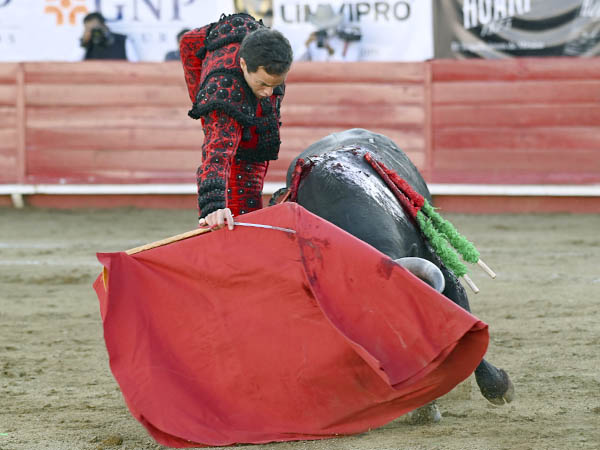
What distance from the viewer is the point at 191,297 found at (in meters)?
2.21

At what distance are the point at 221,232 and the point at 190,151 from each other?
16.4 feet

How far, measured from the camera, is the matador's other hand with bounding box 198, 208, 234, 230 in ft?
7.13

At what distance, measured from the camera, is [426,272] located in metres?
2.08

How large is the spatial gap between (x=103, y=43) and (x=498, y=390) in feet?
17.3

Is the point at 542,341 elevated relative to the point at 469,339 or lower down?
lower down

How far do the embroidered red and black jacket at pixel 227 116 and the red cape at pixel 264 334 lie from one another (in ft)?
0.55

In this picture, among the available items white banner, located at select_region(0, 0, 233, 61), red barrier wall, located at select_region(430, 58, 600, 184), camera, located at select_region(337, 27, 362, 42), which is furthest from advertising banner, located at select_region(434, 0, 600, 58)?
white banner, located at select_region(0, 0, 233, 61)

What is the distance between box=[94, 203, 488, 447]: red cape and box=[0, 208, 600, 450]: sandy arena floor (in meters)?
0.10

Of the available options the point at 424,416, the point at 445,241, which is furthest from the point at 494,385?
the point at 445,241

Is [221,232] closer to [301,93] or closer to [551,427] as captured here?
[551,427]

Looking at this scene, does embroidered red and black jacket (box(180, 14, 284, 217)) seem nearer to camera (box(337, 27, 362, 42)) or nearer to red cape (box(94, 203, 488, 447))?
red cape (box(94, 203, 488, 447))

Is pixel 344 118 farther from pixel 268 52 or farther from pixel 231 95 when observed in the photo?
pixel 268 52

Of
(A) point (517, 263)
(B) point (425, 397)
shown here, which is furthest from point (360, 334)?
(A) point (517, 263)

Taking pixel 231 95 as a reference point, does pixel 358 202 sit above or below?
below
